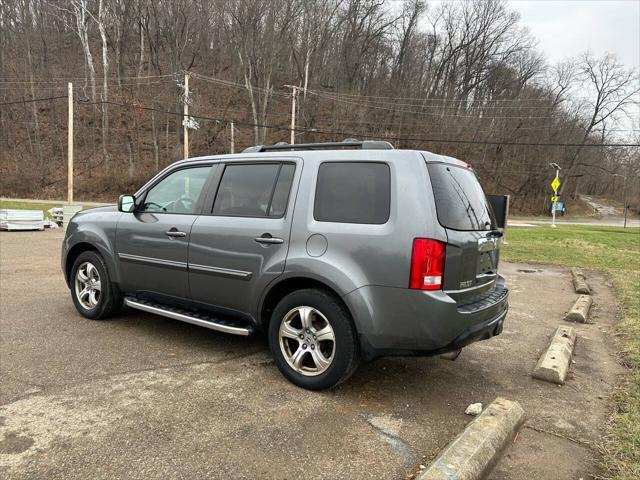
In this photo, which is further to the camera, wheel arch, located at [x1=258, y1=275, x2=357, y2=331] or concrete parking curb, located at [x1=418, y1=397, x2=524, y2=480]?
wheel arch, located at [x1=258, y1=275, x2=357, y2=331]

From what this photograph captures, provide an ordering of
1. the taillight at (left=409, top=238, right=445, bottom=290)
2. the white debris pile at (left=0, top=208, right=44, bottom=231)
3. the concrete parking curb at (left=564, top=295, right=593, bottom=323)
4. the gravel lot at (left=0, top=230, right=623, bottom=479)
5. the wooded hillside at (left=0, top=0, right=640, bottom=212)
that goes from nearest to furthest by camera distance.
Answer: the gravel lot at (left=0, top=230, right=623, bottom=479) → the taillight at (left=409, top=238, right=445, bottom=290) → the concrete parking curb at (left=564, top=295, right=593, bottom=323) → the white debris pile at (left=0, top=208, right=44, bottom=231) → the wooded hillside at (left=0, top=0, right=640, bottom=212)

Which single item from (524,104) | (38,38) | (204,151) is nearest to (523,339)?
(204,151)

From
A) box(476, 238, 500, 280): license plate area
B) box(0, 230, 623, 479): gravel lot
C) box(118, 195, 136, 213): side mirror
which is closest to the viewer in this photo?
box(0, 230, 623, 479): gravel lot

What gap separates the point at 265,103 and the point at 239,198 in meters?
35.3

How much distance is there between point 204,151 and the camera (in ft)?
130

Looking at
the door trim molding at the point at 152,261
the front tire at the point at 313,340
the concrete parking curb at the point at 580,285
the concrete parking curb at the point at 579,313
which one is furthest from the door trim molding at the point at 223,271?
the concrete parking curb at the point at 580,285

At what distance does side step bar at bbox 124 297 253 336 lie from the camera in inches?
151

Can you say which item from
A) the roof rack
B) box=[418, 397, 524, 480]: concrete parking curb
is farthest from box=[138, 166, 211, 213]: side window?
box=[418, 397, 524, 480]: concrete parking curb

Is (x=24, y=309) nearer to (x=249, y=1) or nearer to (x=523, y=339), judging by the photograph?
(x=523, y=339)

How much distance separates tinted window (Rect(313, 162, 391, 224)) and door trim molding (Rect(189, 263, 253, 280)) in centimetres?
80

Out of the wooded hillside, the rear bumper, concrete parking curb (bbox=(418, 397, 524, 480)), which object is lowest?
concrete parking curb (bbox=(418, 397, 524, 480))

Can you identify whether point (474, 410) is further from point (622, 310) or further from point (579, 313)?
point (622, 310)

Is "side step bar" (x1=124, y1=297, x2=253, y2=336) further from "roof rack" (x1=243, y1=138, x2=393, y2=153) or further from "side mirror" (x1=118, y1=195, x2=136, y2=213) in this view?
"roof rack" (x1=243, y1=138, x2=393, y2=153)

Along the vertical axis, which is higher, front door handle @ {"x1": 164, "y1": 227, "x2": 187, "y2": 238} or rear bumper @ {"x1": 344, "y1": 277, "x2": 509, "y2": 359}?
front door handle @ {"x1": 164, "y1": 227, "x2": 187, "y2": 238}
